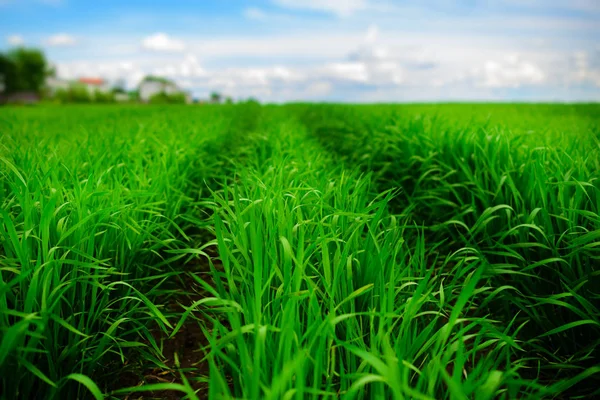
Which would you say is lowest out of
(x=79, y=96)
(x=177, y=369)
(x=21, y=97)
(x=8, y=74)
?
(x=177, y=369)

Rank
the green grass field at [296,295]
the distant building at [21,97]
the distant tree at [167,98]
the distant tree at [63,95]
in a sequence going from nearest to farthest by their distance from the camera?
the green grass field at [296,295] < the distant building at [21,97] < the distant tree at [167,98] < the distant tree at [63,95]

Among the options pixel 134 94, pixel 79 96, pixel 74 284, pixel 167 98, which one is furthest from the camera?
pixel 134 94

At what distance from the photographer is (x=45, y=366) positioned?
1.74 m

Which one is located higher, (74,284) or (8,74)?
(8,74)

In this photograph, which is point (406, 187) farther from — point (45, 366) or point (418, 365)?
point (45, 366)

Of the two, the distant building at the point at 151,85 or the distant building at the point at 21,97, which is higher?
the distant building at the point at 151,85

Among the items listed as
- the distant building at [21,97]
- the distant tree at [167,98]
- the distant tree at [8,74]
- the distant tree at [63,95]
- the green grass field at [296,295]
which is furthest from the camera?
the distant tree at [63,95]

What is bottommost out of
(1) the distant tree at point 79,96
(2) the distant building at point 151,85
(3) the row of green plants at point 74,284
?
(3) the row of green plants at point 74,284

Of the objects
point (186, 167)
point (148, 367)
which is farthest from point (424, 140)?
point (148, 367)

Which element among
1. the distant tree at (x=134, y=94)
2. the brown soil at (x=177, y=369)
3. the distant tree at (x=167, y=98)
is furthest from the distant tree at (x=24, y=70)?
the brown soil at (x=177, y=369)

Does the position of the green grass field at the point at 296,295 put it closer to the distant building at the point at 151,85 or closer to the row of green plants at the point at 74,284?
the row of green plants at the point at 74,284

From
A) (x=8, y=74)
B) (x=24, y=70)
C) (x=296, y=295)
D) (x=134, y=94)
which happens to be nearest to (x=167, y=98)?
(x=24, y=70)

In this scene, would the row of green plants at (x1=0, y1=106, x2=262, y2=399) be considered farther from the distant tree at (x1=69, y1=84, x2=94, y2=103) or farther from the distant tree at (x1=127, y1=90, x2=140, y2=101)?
the distant tree at (x1=127, y1=90, x2=140, y2=101)

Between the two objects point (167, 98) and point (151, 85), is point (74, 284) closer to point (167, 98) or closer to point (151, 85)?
point (167, 98)
